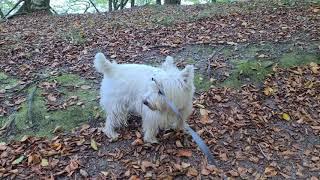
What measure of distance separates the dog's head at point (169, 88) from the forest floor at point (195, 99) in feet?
2.48

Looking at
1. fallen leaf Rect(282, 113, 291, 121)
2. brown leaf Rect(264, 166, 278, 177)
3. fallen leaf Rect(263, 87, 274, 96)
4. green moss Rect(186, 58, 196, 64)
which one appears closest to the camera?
brown leaf Rect(264, 166, 278, 177)

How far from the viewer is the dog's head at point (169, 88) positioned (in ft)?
13.2

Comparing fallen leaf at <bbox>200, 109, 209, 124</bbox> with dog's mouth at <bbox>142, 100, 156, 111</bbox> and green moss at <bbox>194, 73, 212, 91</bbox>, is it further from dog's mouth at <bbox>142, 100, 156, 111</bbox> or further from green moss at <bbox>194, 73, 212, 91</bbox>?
dog's mouth at <bbox>142, 100, 156, 111</bbox>

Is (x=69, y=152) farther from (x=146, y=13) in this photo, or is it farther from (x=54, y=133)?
(x=146, y=13)

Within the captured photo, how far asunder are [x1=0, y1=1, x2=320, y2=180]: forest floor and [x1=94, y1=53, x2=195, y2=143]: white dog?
0.31m

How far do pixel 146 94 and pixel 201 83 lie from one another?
2.13 m

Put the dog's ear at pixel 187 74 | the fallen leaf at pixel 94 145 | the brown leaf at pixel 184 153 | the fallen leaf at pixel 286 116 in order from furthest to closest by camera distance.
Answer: the fallen leaf at pixel 286 116 < the fallen leaf at pixel 94 145 < the brown leaf at pixel 184 153 < the dog's ear at pixel 187 74

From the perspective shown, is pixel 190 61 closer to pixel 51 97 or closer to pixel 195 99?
pixel 195 99

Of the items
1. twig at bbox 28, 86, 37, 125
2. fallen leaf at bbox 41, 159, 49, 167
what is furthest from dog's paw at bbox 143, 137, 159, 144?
twig at bbox 28, 86, 37, 125

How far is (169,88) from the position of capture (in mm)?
4004

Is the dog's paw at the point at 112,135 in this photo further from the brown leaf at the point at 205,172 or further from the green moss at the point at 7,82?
the green moss at the point at 7,82

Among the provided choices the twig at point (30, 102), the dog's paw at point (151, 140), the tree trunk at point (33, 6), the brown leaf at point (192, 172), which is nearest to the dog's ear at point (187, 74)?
the dog's paw at point (151, 140)

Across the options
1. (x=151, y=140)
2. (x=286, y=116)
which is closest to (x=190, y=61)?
(x=286, y=116)

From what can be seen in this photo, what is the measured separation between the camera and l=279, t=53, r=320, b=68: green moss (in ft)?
21.9
